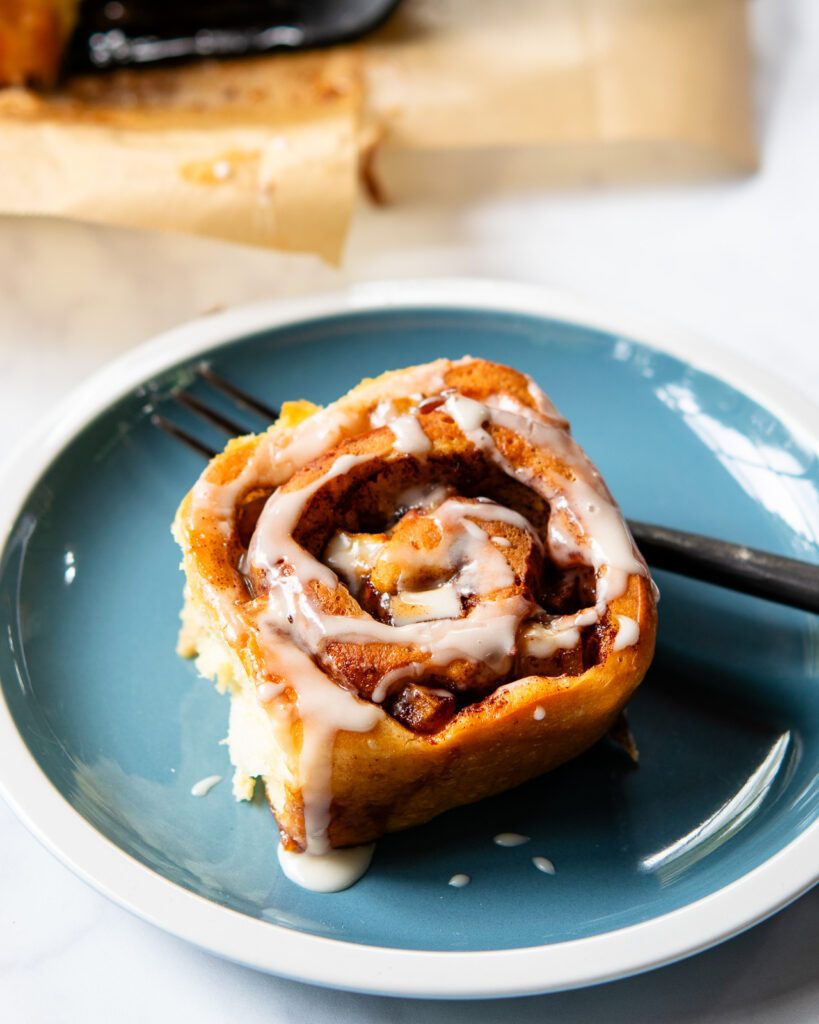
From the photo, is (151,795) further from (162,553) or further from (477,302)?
(477,302)

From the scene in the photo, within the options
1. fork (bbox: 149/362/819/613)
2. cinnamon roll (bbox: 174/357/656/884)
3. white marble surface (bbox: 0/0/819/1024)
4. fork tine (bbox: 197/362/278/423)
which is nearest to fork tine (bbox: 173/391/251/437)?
fork tine (bbox: 197/362/278/423)

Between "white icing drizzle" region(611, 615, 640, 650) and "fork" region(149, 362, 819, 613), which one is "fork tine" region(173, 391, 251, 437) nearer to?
"fork" region(149, 362, 819, 613)

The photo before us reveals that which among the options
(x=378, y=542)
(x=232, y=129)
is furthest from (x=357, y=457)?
(x=232, y=129)

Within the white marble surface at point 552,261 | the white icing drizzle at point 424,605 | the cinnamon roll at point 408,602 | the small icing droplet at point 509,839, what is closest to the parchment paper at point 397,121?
the white marble surface at point 552,261

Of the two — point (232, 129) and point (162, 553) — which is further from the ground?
point (232, 129)

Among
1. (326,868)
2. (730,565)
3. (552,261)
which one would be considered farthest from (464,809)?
(552,261)

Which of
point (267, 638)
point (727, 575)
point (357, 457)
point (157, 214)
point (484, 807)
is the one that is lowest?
point (484, 807)

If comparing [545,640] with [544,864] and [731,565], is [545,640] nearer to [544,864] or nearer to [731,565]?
[544,864]
